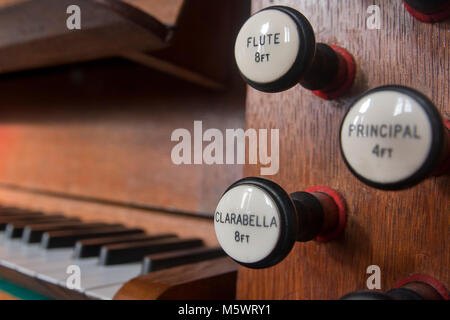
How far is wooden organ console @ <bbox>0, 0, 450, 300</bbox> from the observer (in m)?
0.30

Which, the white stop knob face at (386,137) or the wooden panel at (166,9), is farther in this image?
the wooden panel at (166,9)

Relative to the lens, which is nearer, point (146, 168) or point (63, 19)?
point (63, 19)

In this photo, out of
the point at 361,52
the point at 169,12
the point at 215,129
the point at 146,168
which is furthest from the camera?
the point at 146,168

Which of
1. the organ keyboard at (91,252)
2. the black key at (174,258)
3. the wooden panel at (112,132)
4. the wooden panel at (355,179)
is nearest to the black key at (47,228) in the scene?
the organ keyboard at (91,252)

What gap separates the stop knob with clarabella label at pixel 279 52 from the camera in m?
0.31

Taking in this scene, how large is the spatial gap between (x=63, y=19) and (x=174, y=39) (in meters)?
0.17

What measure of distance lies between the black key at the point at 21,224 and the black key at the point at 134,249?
24cm

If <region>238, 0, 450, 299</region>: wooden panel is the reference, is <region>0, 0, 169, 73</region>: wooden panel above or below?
above

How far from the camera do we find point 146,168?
0.99 m

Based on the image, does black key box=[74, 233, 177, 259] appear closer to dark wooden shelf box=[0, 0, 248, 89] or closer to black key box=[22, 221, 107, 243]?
black key box=[22, 221, 107, 243]

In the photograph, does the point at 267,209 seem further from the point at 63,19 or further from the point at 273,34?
the point at 63,19

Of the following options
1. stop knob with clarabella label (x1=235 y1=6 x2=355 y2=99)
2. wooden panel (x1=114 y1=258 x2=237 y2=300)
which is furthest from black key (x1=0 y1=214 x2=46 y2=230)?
stop knob with clarabella label (x1=235 y1=6 x2=355 y2=99)

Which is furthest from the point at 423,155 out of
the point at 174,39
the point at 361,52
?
the point at 174,39

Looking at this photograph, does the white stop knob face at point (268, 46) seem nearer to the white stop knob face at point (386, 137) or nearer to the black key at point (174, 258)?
the white stop knob face at point (386, 137)
